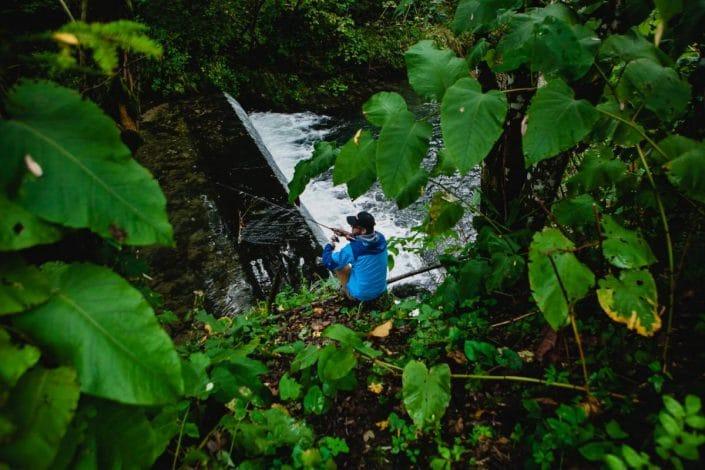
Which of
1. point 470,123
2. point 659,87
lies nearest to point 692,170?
point 659,87

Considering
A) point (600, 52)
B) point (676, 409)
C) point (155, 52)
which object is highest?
point (155, 52)

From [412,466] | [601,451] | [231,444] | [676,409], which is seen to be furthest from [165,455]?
[676,409]

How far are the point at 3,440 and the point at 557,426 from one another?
162 cm

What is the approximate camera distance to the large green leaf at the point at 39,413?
727mm

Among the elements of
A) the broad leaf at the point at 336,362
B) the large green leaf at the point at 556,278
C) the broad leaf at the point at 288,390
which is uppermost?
the large green leaf at the point at 556,278

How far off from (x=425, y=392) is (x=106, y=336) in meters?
1.18

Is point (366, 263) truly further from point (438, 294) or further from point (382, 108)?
point (382, 108)

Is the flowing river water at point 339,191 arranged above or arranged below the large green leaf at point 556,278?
below

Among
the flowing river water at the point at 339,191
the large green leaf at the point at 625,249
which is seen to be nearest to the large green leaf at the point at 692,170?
the large green leaf at the point at 625,249

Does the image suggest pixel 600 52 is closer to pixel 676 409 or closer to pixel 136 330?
pixel 676 409

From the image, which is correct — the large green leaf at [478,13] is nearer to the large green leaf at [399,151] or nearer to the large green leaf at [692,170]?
the large green leaf at [399,151]

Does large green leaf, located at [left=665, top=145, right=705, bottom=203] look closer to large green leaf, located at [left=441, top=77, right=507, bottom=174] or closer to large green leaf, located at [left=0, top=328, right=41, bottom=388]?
large green leaf, located at [left=441, top=77, right=507, bottom=174]

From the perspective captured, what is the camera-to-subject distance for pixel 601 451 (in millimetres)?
1195

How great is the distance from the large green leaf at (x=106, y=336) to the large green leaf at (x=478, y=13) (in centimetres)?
178
